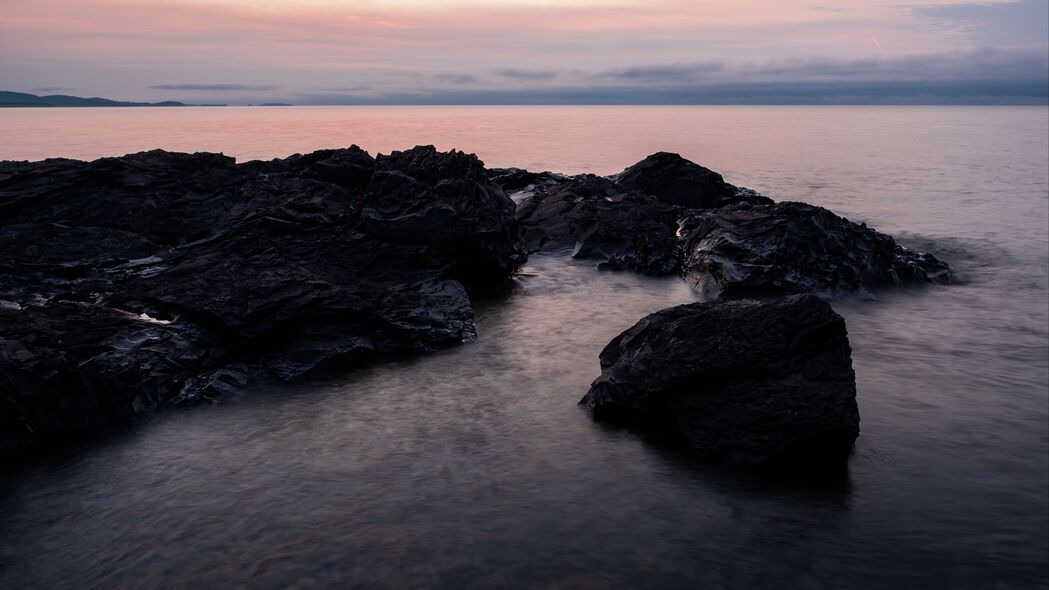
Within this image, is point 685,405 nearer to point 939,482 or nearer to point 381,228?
point 939,482

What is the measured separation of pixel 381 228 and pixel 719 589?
48.2ft

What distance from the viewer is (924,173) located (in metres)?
67.9

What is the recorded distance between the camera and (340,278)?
715 inches

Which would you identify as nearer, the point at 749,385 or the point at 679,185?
the point at 749,385

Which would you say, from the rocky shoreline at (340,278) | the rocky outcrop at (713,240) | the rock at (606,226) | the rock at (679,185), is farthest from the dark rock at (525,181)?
the rocky shoreline at (340,278)

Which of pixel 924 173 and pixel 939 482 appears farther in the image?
pixel 924 173

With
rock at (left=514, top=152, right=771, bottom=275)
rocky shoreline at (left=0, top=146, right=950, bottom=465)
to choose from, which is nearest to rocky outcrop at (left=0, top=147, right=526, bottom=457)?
rocky shoreline at (left=0, top=146, right=950, bottom=465)

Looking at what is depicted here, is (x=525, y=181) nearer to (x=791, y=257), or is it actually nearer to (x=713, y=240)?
(x=713, y=240)

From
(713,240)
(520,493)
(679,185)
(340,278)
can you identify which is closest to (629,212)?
(713,240)

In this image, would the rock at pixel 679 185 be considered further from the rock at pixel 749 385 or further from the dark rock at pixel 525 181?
the rock at pixel 749 385

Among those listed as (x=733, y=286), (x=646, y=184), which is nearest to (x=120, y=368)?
(x=733, y=286)

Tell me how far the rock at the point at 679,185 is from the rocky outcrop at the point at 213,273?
1294cm

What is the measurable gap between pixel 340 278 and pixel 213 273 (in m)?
2.85

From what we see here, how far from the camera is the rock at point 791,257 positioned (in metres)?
22.5
